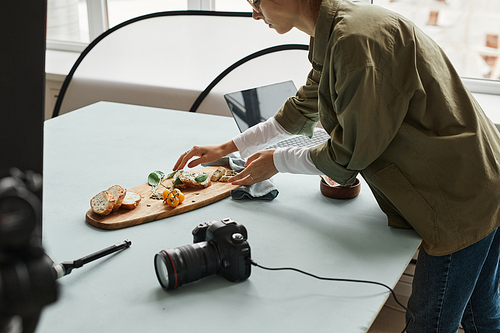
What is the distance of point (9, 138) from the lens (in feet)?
0.89

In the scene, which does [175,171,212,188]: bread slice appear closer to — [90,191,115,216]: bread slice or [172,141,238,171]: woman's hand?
[172,141,238,171]: woman's hand

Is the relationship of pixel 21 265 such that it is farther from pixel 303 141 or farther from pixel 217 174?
pixel 303 141

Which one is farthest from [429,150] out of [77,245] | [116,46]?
[116,46]

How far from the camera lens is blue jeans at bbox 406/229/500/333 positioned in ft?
3.25

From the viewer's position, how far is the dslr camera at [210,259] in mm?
764

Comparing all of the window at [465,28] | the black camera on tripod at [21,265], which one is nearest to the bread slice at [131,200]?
the black camera on tripod at [21,265]

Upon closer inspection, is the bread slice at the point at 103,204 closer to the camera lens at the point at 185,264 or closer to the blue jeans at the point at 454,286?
the camera lens at the point at 185,264

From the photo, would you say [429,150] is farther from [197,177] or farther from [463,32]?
[463,32]

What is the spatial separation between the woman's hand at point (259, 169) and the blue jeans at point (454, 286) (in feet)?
1.31

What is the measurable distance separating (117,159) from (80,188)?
0.76ft

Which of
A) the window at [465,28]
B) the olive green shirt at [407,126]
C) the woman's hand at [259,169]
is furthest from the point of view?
the window at [465,28]

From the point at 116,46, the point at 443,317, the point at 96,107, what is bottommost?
the point at 443,317

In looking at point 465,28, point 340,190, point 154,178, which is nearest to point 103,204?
point 154,178

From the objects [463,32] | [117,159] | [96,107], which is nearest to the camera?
[117,159]
